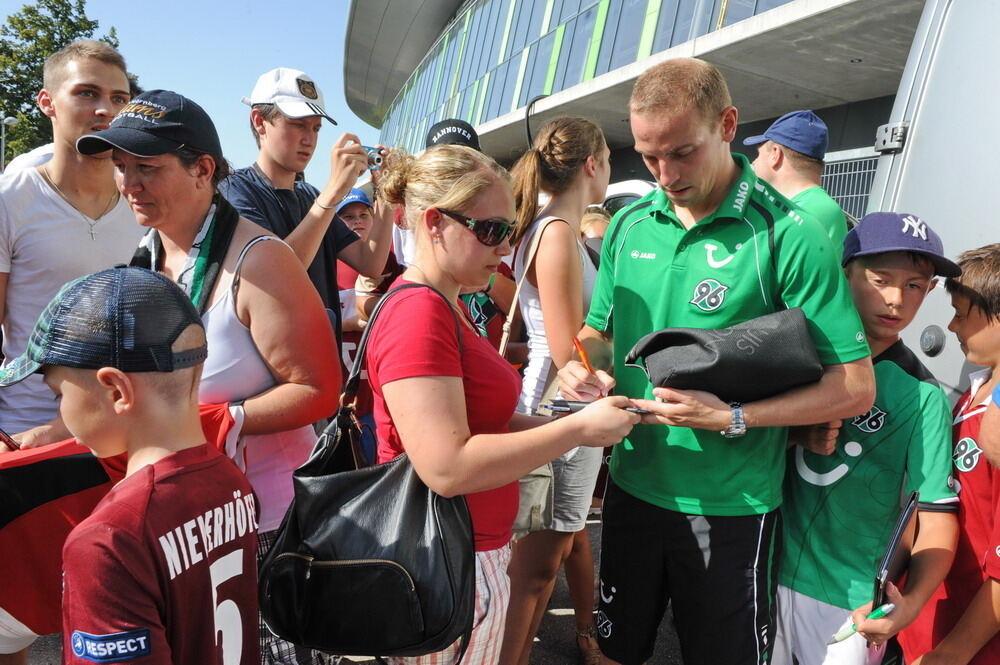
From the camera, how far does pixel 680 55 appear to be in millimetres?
12609

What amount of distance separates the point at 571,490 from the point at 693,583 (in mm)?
793

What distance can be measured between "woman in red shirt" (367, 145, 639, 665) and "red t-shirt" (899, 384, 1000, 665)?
97 centimetres

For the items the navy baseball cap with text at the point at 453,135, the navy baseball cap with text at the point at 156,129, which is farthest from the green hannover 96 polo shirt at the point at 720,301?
the navy baseball cap with text at the point at 453,135

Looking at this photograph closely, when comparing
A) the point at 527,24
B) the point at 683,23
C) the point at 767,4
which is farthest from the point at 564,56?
the point at 767,4

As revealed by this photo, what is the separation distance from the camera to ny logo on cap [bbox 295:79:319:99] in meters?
3.17

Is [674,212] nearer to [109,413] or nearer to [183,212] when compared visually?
[183,212]

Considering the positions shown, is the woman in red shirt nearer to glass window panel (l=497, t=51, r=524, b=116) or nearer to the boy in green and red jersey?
the boy in green and red jersey

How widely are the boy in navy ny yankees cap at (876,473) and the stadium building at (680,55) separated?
1.99 metres

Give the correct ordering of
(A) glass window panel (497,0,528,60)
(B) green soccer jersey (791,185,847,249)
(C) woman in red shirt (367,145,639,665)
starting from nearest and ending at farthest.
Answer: (C) woman in red shirt (367,145,639,665) < (B) green soccer jersey (791,185,847,249) < (A) glass window panel (497,0,528,60)

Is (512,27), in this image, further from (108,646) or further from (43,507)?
(108,646)

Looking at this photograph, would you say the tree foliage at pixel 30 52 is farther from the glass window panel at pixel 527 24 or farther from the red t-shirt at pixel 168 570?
the red t-shirt at pixel 168 570

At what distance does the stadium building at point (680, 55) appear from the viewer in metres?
9.16

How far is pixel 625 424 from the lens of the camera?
1.66 meters

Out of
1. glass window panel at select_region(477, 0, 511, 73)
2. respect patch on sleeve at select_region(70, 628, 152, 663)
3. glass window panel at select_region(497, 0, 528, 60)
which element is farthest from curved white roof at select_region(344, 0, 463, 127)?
respect patch on sleeve at select_region(70, 628, 152, 663)
